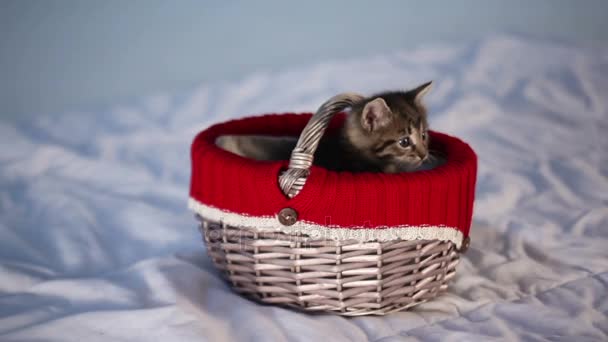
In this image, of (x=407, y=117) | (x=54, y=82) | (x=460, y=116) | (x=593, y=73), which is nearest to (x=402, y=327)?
(x=407, y=117)

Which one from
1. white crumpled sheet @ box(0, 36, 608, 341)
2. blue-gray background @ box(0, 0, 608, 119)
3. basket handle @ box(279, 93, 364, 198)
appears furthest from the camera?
blue-gray background @ box(0, 0, 608, 119)

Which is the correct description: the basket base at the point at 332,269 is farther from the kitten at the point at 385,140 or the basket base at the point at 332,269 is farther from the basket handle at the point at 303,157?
the kitten at the point at 385,140

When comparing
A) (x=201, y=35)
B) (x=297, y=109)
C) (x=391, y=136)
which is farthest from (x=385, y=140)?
(x=201, y=35)

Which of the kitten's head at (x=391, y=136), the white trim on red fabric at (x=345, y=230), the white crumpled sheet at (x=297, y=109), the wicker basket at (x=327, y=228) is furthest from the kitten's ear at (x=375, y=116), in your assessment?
the white crumpled sheet at (x=297, y=109)

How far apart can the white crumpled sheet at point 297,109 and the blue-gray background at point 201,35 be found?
238 mm

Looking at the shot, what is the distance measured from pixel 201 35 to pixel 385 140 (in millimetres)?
1662

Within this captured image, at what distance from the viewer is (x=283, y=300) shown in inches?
51.9

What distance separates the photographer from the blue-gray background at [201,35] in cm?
264

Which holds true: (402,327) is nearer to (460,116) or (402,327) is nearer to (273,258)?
(273,258)

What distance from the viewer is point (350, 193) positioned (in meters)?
1.17

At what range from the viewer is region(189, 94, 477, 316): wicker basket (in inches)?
46.3

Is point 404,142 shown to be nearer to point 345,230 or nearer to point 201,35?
point 345,230

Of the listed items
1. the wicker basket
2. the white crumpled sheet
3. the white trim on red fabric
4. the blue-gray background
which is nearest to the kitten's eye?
the wicker basket

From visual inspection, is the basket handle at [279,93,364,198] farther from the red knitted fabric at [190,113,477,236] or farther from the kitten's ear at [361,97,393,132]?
the kitten's ear at [361,97,393,132]
